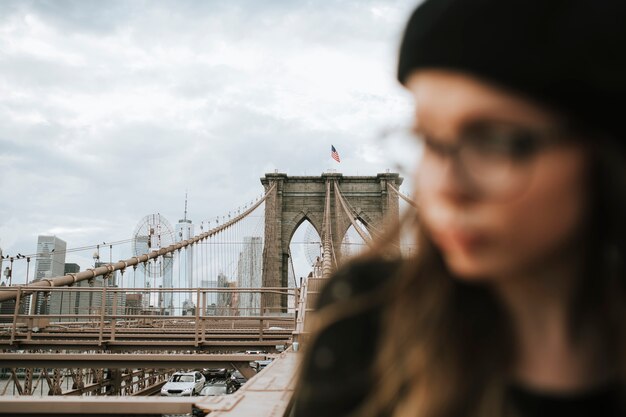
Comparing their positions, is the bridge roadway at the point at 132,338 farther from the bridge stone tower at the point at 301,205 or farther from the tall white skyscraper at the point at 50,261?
the bridge stone tower at the point at 301,205

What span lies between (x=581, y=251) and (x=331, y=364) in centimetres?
28

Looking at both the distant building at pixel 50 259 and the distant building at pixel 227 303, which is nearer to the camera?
the distant building at pixel 227 303

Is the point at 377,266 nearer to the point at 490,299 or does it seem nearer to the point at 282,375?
the point at 490,299

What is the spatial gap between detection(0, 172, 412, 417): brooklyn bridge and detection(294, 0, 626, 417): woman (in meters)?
0.13

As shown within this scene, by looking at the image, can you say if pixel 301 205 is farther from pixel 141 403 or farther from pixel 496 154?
pixel 496 154

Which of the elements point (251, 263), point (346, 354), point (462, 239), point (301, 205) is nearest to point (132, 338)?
point (346, 354)

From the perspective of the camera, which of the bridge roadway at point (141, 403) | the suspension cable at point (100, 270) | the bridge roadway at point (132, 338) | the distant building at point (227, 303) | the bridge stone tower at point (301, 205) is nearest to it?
the bridge roadway at point (141, 403)

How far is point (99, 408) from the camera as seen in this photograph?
2547 mm

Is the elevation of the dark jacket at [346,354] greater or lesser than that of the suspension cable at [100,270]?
lesser

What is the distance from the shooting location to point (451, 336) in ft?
1.76

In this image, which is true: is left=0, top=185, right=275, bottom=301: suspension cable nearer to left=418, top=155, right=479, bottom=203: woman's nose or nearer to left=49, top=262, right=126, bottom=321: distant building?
left=49, top=262, right=126, bottom=321: distant building

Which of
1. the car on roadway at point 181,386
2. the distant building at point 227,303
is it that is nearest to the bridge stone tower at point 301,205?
the distant building at point 227,303

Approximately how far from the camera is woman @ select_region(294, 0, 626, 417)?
1.43 ft

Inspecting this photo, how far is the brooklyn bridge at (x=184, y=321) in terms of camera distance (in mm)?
2535
